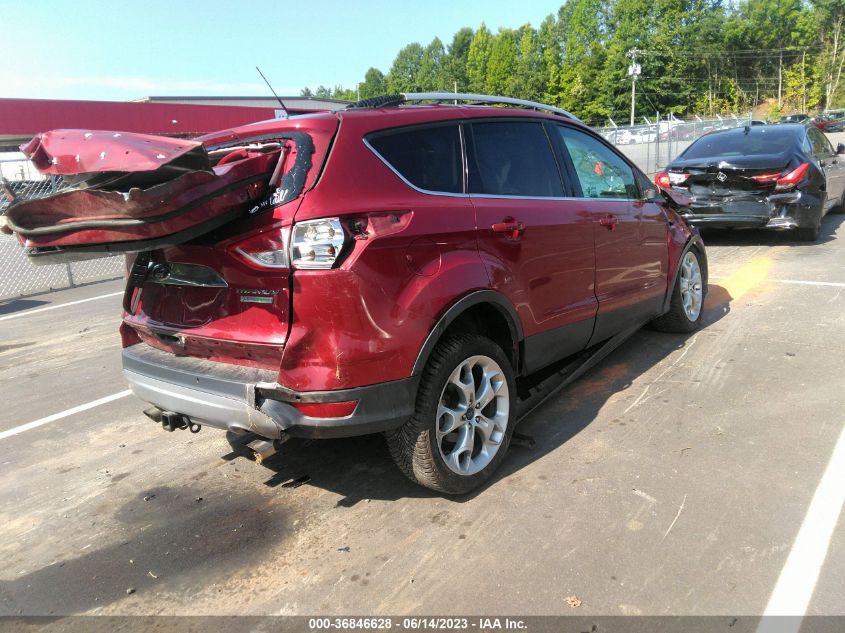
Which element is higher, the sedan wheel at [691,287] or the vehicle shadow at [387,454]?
the sedan wheel at [691,287]

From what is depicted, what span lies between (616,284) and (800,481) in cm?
173

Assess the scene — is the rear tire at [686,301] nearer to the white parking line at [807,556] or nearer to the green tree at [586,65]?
the white parking line at [807,556]

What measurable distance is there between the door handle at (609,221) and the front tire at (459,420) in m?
1.41

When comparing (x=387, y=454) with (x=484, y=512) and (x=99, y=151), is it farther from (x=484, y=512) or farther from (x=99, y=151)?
(x=99, y=151)

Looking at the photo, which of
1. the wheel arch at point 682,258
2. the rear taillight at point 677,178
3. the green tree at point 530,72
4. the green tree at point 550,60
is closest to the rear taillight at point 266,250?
the wheel arch at point 682,258

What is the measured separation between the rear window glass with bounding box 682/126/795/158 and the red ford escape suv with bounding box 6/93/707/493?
6.56 meters

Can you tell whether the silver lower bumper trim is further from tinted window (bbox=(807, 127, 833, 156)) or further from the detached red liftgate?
tinted window (bbox=(807, 127, 833, 156))

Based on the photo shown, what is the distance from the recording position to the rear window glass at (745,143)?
891 cm

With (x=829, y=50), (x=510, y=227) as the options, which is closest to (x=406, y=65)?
(x=829, y=50)

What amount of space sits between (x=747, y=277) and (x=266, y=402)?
6.66m

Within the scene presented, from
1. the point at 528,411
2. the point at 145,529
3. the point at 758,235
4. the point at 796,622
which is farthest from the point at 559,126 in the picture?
the point at 758,235

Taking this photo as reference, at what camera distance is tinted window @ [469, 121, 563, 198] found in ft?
11.4

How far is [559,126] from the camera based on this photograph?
167 inches

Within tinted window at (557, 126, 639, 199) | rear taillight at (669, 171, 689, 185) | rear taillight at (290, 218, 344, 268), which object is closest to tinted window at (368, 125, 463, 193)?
rear taillight at (290, 218, 344, 268)
